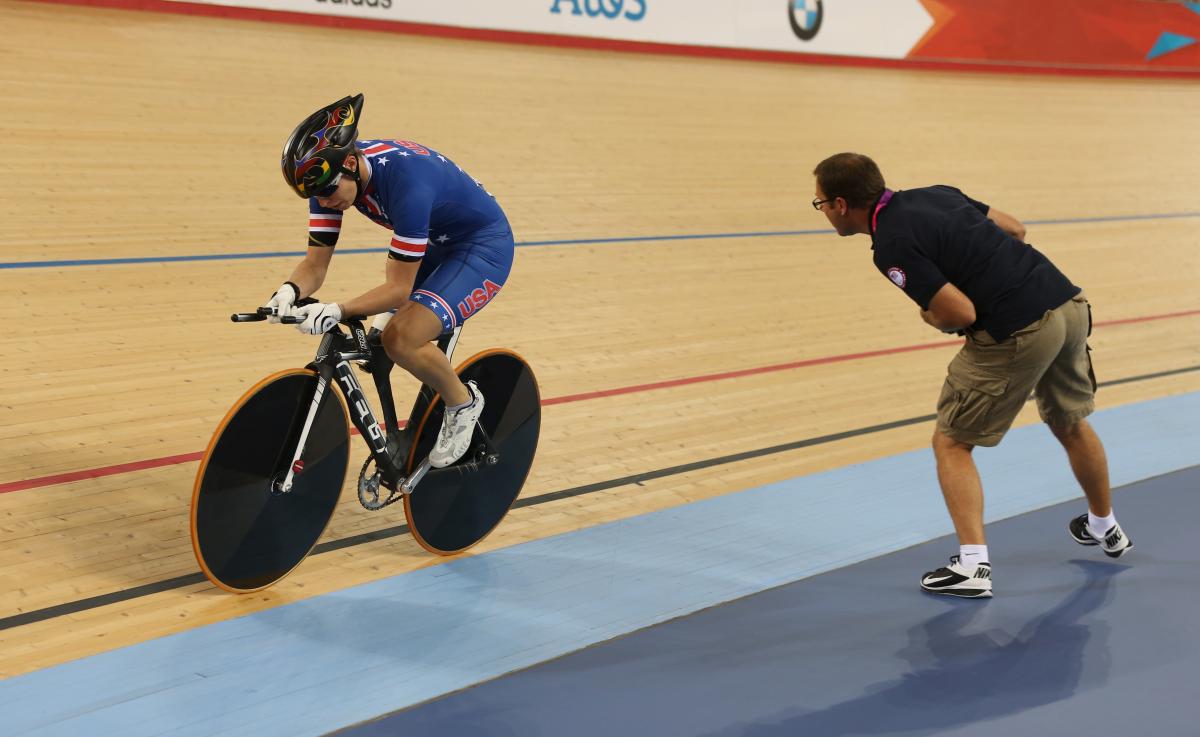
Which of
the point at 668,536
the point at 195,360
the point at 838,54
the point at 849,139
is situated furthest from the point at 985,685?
the point at 838,54

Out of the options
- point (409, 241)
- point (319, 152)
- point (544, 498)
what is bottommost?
point (544, 498)

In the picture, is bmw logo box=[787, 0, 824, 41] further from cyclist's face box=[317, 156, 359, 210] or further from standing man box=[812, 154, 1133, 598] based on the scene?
cyclist's face box=[317, 156, 359, 210]

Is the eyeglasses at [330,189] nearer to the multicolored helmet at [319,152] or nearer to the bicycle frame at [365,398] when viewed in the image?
the multicolored helmet at [319,152]

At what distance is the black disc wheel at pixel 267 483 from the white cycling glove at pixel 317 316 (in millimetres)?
186

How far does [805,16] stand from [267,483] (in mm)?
9469

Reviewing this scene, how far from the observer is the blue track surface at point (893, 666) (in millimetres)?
2234

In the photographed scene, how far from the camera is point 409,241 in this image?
8.99 ft

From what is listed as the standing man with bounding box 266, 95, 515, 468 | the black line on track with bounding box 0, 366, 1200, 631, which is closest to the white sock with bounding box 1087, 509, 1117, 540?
the black line on track with bounding box 0, 366, 1200, 631

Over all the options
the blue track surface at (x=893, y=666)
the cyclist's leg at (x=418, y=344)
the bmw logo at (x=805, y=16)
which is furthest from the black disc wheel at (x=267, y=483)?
the bmw logo at (x=805, y=16)

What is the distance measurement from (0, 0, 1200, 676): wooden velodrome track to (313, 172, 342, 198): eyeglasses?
98 cm

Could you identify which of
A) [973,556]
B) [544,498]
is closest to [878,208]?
[973,556]

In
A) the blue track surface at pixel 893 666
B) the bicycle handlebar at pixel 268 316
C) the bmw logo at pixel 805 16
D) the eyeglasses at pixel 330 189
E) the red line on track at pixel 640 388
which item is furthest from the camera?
the bmw logo at pixel 805 16

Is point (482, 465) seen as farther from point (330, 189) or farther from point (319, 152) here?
point (319, 152)

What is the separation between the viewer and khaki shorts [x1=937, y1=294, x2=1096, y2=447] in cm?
279
